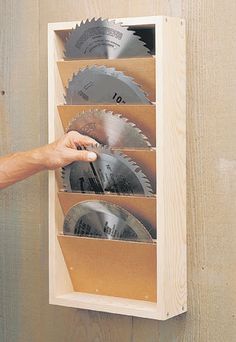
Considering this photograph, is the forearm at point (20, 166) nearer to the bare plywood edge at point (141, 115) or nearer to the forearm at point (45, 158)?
the forearm at point (45, 158)

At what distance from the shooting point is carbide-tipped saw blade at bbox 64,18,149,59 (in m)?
1.70

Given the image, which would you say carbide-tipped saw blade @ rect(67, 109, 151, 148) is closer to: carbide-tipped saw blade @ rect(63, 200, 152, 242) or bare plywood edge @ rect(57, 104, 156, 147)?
bare plywood edge @ rect(57, 104, 156, 147)

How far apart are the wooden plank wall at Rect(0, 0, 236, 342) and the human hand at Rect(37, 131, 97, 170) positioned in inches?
8.3

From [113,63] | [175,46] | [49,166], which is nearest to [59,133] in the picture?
[49,166]

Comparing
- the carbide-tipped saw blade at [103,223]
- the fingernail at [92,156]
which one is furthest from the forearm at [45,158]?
the carbide-tipped saw blade at [103,223]

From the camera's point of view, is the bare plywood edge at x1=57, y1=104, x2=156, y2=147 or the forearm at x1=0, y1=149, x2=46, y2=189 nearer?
the bare plywood edge at x1=57, y1=104, x2=156, y2=147

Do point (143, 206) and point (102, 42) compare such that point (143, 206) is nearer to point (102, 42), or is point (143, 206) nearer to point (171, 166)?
point (171, 166)

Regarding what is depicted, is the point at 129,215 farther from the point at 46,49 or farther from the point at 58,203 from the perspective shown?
the point at 46,49

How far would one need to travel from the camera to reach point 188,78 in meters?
1.76

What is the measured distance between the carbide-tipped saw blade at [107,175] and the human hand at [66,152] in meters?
0.02

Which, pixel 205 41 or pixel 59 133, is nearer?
pixel 205 41

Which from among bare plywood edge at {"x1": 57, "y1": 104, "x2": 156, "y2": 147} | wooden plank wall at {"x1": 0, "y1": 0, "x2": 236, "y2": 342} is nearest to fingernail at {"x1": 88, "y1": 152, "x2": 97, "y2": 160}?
bare plywood edge at {"x1": 57, "y1": 104, "x2": 156, "y2": 147}

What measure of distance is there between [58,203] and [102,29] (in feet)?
1.37

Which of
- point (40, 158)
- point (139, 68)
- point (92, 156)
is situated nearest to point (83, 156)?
point (92, 156)
